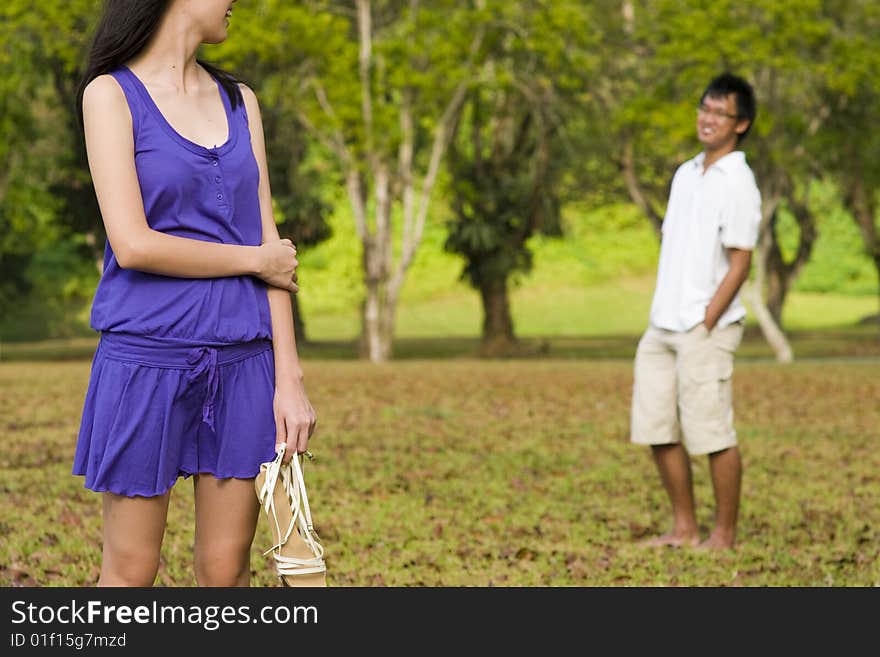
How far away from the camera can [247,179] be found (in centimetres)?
324

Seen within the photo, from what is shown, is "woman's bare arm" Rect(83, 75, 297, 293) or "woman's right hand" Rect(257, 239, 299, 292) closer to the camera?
"woman's bare arm" Rect(83, 75, 297, 293)

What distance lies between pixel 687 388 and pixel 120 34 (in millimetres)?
4657

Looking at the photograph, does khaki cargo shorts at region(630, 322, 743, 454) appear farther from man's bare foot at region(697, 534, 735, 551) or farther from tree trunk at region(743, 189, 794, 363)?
tree trunk at region(743, 189, 794, 363)

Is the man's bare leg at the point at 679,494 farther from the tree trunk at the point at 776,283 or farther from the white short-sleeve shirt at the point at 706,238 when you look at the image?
the tree trunk at the point at 776,283

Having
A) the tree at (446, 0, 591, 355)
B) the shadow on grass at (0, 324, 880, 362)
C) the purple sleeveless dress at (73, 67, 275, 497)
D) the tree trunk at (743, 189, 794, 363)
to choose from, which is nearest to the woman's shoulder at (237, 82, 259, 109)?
the purple sleeveless dress at (73, 67, 275, 497)

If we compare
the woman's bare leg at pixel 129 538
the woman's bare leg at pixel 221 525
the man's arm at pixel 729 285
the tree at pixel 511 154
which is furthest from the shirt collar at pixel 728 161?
the tree at pixel 511 154

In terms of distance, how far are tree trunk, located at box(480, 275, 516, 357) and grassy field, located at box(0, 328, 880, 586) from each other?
1761cm

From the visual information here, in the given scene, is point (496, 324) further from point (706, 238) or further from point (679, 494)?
point (706, 238)

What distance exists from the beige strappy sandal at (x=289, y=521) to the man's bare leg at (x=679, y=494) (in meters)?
4.51

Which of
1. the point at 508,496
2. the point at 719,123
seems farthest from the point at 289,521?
the point at 508,496

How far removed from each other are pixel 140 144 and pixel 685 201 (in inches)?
183

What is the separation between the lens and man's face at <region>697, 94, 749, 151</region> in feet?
24.0
